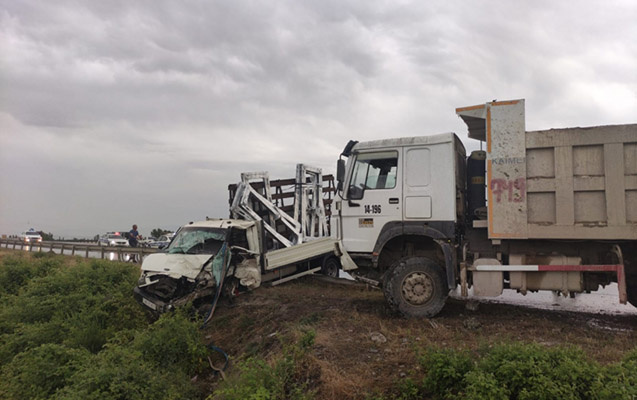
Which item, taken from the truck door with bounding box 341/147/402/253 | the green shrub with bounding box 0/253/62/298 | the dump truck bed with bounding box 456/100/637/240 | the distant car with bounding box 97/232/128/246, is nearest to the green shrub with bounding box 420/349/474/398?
the dump truck bed with bounding box 456/100/637/240

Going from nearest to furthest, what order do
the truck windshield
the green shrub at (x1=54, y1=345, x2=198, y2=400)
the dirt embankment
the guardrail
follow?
the dirt embankment < the green shrub at (x1=54, y1=345, x2=198, y2=400) < the truck windshield < the guardrail

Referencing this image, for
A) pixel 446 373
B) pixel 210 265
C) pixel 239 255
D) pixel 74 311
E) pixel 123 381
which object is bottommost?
pixel 123 381

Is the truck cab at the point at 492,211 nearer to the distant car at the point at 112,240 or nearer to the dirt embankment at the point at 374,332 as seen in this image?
the dirt embankment at the point at 374,332

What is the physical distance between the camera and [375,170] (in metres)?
7.16

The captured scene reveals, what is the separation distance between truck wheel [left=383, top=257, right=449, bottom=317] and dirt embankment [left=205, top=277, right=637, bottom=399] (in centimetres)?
21

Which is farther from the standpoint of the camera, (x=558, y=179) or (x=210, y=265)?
(x=210, y=265)

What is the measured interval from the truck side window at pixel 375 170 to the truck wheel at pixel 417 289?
1410 mm

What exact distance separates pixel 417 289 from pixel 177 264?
4.51 meters

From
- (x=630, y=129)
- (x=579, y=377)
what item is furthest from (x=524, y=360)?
(x=630, y=129)

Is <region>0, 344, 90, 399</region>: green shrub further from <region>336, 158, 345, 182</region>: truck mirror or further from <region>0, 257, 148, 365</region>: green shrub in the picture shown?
<region>336, 158, 345, 182</region>: truck mirror

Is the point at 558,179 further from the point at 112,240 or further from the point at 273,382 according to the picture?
the point at 112,240

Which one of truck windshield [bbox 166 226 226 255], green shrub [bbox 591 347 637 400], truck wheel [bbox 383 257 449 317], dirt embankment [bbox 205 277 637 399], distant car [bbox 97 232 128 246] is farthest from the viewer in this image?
distant car [bbox 97 232 128 246]

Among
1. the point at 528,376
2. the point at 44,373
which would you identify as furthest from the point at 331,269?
the point at 528,376

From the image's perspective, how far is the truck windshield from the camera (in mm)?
8688
